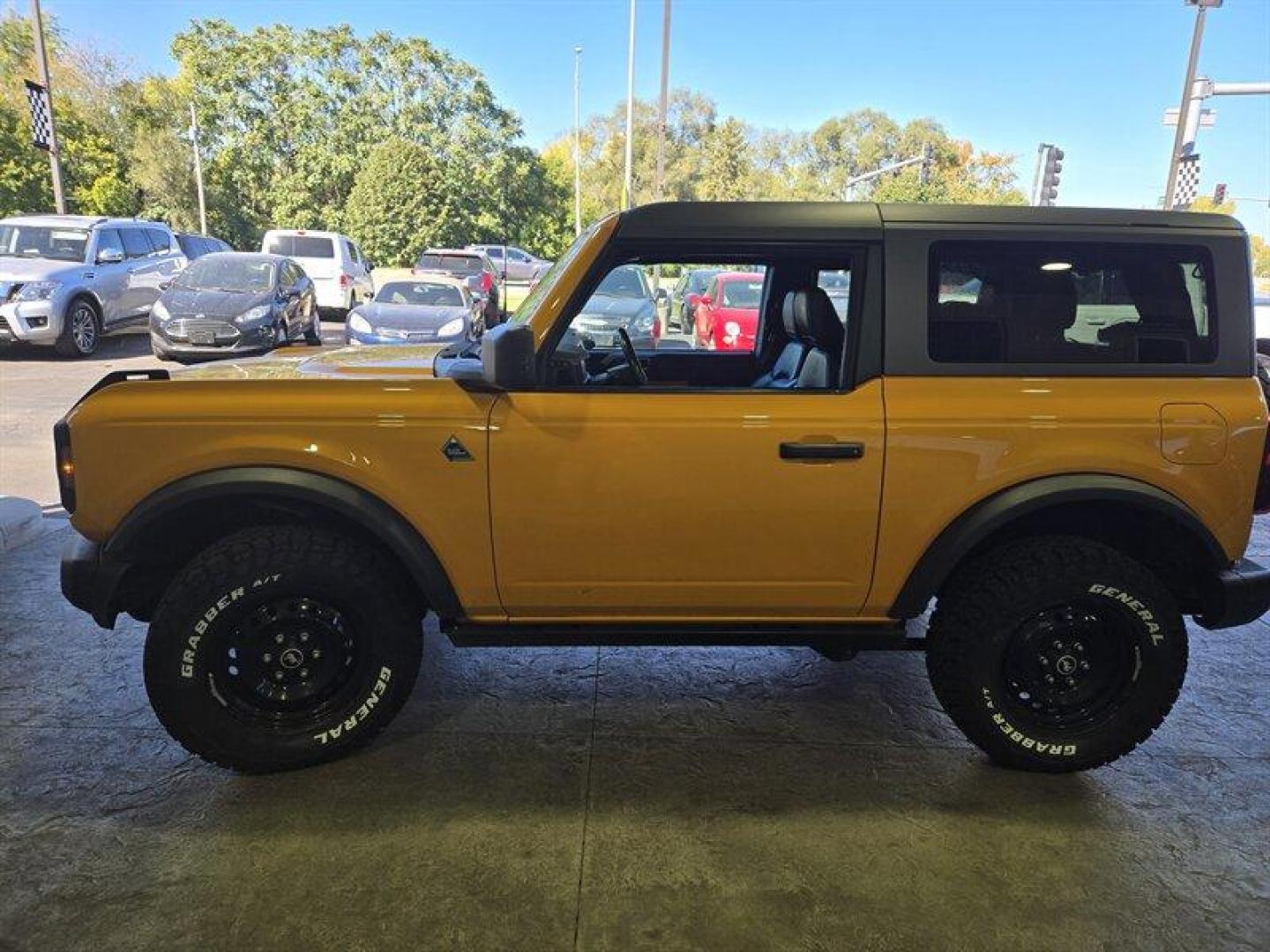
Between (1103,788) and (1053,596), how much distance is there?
72cm

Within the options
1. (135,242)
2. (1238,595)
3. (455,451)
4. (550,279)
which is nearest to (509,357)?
(455,451)

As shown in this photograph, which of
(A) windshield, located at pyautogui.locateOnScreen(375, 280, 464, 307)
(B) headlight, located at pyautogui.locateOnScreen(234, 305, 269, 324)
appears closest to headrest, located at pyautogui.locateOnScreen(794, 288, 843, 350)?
(A) windshield, located at pyautogui.locateOnScreen(375, 280, 464, 307)

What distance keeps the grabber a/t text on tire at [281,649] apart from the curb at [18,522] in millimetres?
2893

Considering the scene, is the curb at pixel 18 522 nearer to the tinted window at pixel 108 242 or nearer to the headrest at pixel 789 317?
the headrest at pixel 789 317

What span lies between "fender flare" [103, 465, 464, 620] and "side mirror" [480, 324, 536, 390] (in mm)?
548

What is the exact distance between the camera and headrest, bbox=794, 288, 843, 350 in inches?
122

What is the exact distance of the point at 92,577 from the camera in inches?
108

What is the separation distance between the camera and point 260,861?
2.48 meters

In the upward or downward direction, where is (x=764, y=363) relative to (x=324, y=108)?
downward

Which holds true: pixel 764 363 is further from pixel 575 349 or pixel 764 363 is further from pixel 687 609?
pixel 687 609

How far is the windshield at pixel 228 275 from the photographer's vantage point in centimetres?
1200

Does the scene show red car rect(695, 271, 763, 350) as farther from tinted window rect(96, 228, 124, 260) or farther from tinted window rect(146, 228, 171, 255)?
tinted window rect(146, 228, 171, 255)

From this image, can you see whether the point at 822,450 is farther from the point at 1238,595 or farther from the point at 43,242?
the point at 43,242

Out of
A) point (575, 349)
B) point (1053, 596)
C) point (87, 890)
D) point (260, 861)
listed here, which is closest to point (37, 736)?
point (87, 890)
